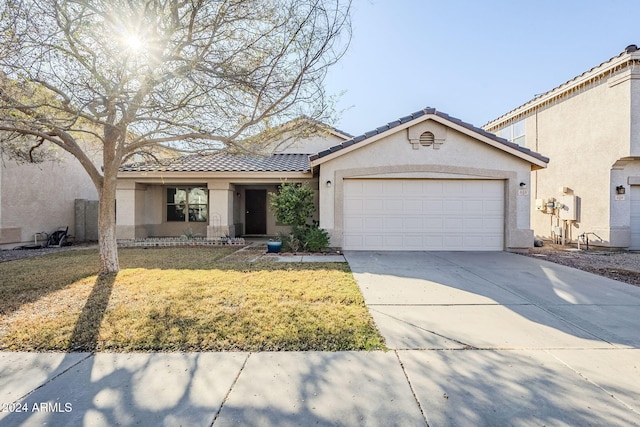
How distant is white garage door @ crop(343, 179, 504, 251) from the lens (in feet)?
33.3

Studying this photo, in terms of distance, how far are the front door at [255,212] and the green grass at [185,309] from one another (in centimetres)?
809

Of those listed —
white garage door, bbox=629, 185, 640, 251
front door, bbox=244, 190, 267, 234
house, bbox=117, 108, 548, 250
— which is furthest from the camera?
front door, bbox=244, 190, 267, 234

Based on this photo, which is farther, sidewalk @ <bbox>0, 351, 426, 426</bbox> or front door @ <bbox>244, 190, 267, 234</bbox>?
front door @ <bbox>244, 190, 267, 234</bbox>

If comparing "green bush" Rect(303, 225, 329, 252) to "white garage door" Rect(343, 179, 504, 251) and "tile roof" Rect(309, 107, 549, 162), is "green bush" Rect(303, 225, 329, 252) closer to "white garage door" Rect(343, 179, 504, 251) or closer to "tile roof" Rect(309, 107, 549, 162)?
"white garage door" Rect(343, 179, 504, 251)

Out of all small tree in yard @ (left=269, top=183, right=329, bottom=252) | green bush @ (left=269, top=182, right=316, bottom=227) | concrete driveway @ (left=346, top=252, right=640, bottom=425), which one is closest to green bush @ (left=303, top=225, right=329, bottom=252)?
small tree in yard @ (left=269, top=183, right=329, bottom=252)

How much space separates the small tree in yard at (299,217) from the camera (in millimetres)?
9734

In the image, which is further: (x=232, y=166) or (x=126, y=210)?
(x=126, y=210)

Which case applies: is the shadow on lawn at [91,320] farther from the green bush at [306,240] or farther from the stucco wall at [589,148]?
the stucco wall at [589,148]

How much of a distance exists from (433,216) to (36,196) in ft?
50.4

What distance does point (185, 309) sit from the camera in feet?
14.7

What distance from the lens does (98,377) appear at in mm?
2848

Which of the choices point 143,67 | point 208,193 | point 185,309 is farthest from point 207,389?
point 208,193

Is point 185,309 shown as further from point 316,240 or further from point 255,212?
point 255,212

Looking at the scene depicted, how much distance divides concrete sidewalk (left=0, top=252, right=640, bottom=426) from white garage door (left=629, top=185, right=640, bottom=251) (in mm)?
9547
